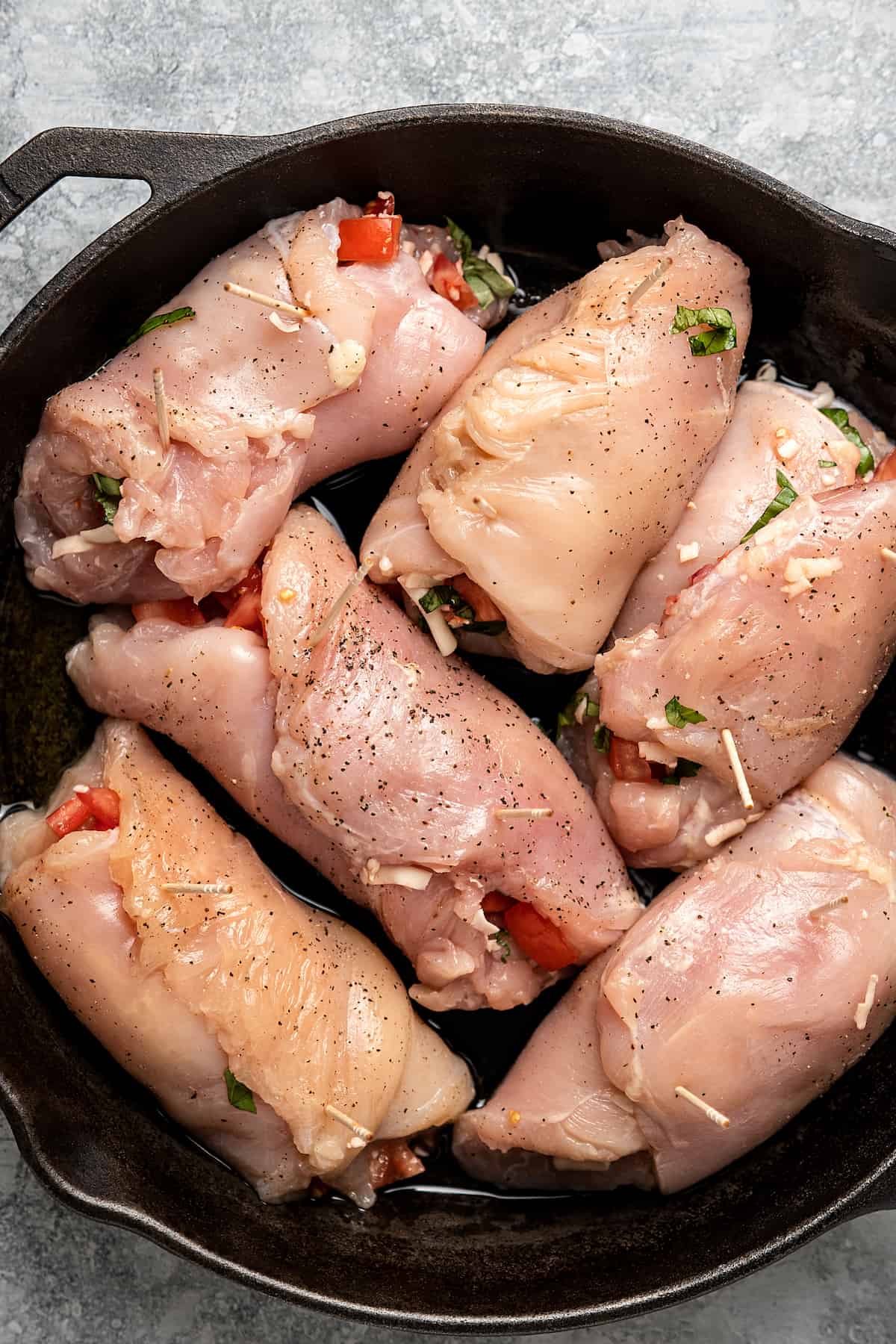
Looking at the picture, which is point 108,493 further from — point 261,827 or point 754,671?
point 754,671

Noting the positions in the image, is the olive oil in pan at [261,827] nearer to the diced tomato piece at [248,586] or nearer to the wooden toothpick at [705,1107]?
the diced tomato piece at [248,586]

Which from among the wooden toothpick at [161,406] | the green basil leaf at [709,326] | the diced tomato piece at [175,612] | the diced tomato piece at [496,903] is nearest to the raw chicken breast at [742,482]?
the green basil leaf at [709,326]

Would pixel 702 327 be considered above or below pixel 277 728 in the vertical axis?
above

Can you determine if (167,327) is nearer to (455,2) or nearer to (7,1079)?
(455,2)

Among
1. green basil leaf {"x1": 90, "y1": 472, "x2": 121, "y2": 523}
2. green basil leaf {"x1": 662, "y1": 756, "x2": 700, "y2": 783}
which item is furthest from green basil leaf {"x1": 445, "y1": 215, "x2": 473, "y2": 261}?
green basil leaf {"x1": 662, "y1": 756, "x2": 700, "y2": 783}

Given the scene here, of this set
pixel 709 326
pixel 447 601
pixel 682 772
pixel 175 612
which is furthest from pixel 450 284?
pixel 682 772

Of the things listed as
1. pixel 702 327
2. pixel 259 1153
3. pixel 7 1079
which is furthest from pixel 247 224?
pixel 259 1153
